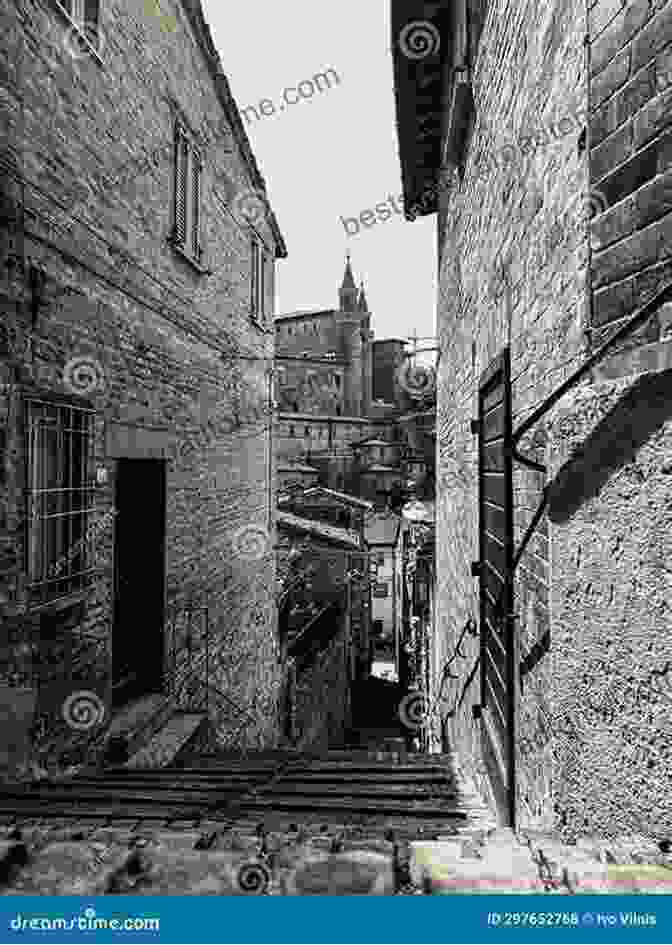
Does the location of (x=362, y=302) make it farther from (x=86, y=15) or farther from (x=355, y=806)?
(x=355, y=806)

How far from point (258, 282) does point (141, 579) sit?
6097mm

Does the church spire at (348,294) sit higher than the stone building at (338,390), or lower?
higher

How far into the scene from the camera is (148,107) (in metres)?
6.04

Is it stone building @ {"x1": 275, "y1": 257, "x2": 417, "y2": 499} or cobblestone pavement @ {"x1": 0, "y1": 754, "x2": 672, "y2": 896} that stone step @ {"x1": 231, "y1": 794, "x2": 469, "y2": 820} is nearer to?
cobblestone pavement @ {"x1": 0, "y1": 754, "x2": 672, "y2": 896}

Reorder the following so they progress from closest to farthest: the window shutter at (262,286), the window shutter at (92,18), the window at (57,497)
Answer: the window at (57,497)
the window shutter at (92,18)
the window shutter at (262,286)

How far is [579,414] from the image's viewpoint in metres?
2.04

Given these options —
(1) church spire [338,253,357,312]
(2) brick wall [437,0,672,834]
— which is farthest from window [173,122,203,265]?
Answer: (1) church spire [338,253,357,312]

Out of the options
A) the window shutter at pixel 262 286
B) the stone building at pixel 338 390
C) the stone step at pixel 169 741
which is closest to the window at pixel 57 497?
the stone step at pixel 169 741

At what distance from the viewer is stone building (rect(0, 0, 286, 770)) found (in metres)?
4.04

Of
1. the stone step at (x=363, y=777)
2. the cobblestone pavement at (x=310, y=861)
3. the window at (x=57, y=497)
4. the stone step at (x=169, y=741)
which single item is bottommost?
the stone step at (x=169, y=741)

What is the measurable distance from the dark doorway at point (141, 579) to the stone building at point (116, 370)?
0.02 m

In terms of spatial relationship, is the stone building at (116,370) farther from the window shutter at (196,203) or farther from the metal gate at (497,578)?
the metal gate at (497,578)

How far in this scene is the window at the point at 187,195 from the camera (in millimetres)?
6883

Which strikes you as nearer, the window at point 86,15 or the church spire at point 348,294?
the window at point 86,15
